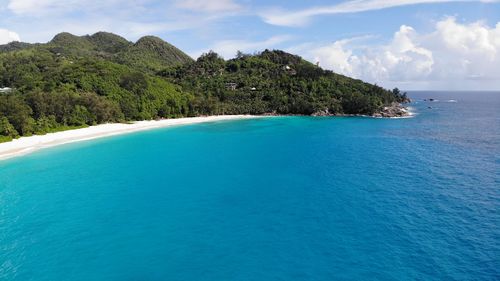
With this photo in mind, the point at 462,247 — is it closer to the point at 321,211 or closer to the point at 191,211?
the point at 321,211

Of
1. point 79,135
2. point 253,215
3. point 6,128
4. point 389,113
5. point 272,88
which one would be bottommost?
point 253,215

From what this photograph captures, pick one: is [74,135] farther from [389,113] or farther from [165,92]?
[389,113]

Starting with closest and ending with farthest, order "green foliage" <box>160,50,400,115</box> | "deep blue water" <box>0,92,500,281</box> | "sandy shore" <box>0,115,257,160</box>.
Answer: "deep blue water" <box>0,92,500,281</box> < "sandy shore" <box>0,115,257,160</box> < "green foliage" <box>160,50,400,115</box>

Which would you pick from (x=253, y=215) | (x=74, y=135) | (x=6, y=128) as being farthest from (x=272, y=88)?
(x=253, y=215)

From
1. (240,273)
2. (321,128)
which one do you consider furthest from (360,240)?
(321,128)

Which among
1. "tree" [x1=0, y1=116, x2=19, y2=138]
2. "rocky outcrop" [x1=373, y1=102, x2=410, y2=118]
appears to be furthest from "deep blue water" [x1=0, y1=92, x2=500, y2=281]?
"rocky outcrop" [x1=373, y1=102, x2=410, y2=118]

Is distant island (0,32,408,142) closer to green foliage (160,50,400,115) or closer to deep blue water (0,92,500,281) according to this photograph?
green foliage (160,50,400,115)
